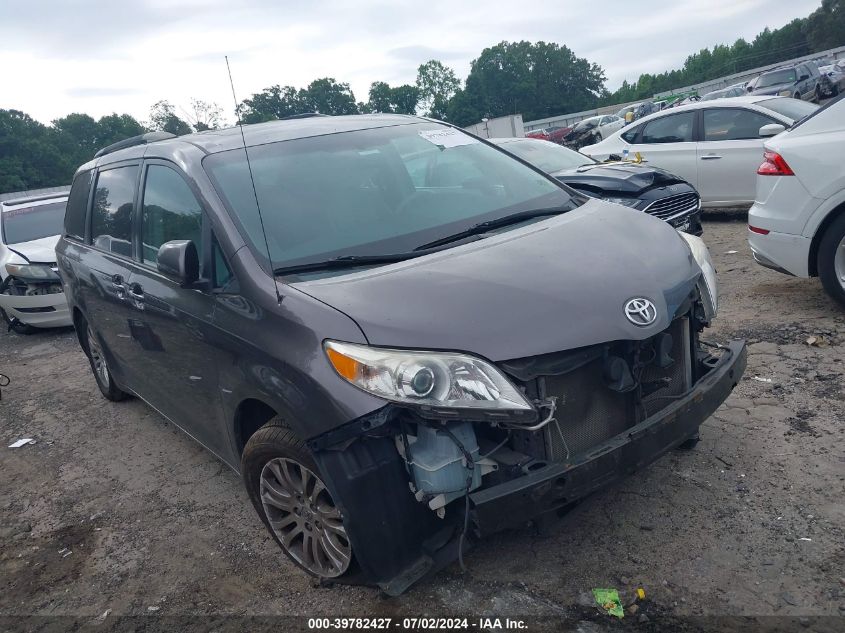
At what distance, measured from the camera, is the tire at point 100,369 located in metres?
5.52

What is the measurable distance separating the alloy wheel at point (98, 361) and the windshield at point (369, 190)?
8.97 feet

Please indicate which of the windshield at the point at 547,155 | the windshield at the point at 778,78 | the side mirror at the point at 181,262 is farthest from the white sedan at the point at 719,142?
the windshield at the point at 778,78

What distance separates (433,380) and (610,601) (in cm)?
112

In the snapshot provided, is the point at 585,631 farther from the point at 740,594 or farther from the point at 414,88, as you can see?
the point at 414,88

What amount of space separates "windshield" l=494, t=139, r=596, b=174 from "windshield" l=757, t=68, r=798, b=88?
78.0 ft

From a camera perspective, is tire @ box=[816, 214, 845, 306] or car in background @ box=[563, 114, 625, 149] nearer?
tire @ box=[816, 214, 845, 306]

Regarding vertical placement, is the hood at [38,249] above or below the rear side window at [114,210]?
below

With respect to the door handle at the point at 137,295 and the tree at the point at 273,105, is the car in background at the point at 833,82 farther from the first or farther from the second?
the door handle at the point at 137,295

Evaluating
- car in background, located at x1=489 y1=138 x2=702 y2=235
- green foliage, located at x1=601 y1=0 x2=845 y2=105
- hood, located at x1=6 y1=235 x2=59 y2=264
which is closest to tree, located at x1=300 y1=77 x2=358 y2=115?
car in background, located at x1=489 y1=138 x2=702 y2=235

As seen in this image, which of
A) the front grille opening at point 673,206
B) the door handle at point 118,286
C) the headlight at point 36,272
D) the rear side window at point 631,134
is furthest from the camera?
the rear side window at point 631,134

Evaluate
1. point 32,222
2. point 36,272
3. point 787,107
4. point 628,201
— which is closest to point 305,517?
point 628,201

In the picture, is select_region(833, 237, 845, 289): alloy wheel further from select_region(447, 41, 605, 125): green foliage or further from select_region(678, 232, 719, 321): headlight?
select_region(447, 41, 605, 125): green foliage

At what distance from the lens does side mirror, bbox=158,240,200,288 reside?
9.78 ft

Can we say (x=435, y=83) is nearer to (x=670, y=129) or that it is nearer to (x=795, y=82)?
(x=795, y=82)
